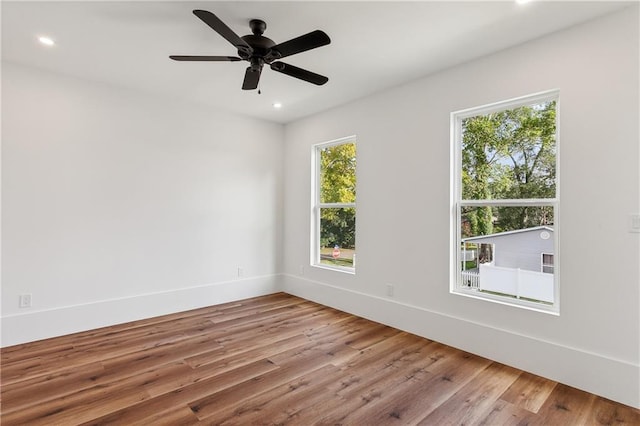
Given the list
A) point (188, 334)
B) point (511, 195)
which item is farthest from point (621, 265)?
point (188, 334)

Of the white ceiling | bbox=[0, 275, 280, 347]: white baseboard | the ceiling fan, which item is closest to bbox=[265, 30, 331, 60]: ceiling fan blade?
the ceiling fan

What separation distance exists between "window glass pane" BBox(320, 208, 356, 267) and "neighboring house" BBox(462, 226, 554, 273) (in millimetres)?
1584

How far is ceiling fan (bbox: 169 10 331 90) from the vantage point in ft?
6.64

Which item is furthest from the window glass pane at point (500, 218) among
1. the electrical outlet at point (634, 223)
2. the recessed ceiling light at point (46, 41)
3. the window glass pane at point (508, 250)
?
the recessed ceiling light at point (46, 41)

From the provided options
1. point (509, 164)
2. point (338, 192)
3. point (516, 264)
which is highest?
point (509, 164)

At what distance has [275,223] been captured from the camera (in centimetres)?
507

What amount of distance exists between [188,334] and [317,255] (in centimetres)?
204

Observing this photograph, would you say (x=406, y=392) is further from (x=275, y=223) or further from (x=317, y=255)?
(x=275, y=223)

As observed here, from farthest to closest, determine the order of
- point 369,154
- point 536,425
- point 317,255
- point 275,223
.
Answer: point 275,223
point 317,255
point 369,154
point 536,425

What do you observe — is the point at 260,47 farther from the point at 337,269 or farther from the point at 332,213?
the point at 337,269

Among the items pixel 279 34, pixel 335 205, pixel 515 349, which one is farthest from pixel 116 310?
pixel 515 349

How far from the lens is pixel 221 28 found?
195 centimetres

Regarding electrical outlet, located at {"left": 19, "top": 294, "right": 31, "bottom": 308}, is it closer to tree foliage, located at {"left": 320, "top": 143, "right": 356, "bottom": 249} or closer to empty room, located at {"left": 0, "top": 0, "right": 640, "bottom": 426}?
empty room, located at {"left": 0, "top": 0, "right": 640, "bottom": 426}

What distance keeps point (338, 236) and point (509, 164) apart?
2.28m
